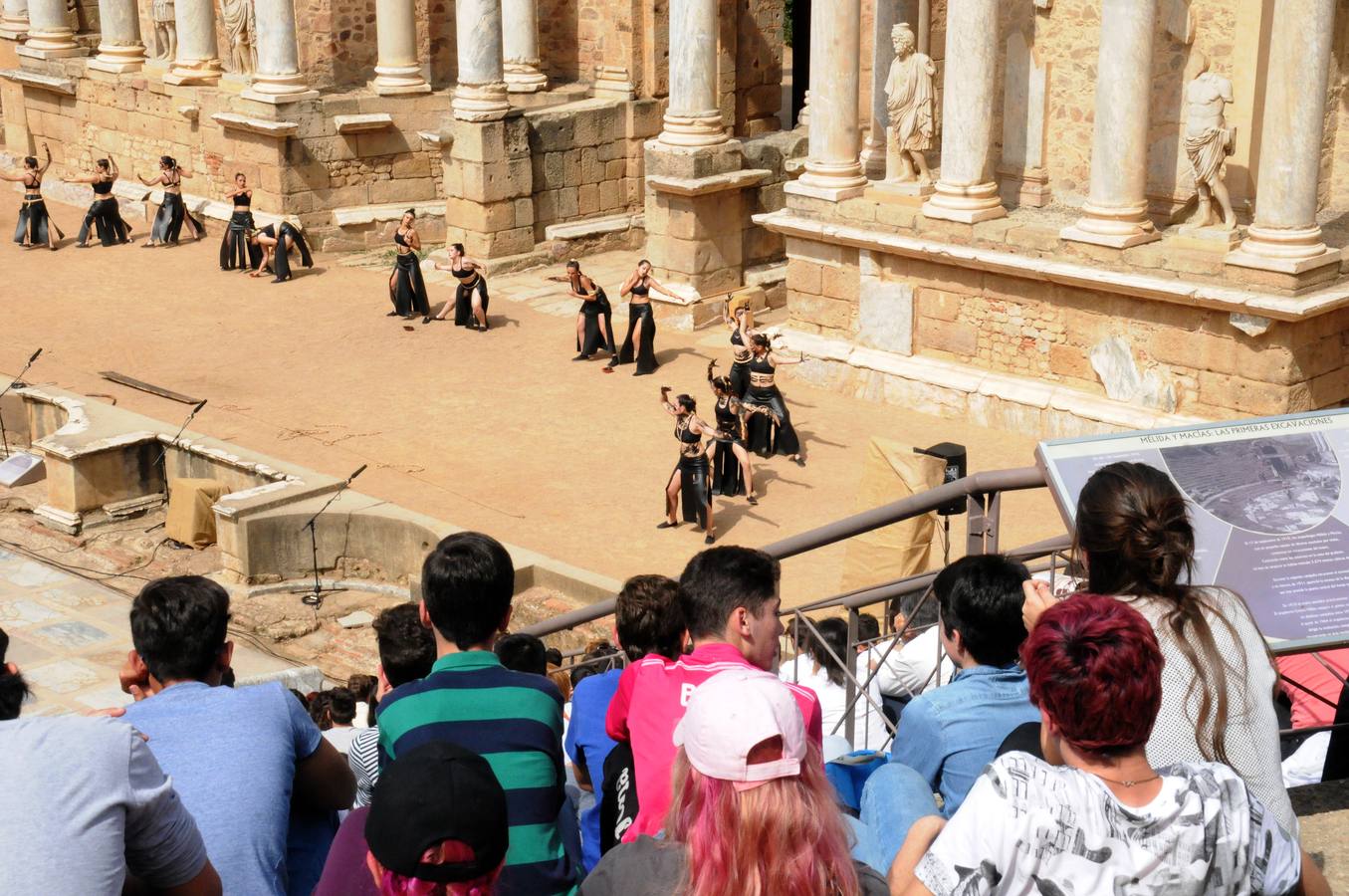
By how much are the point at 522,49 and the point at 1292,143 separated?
39.9 feet

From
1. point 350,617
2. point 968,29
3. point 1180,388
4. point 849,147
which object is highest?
point 968,29

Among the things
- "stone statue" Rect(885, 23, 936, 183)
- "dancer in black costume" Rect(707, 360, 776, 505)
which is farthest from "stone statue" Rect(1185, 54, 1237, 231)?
"dancer in black costume" Rect(707, 360, 776, 505)

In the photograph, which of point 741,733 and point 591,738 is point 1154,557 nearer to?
point 741,733

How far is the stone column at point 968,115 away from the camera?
632 inches

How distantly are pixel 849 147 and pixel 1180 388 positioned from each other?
4.31 metres

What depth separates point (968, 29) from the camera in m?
16.0

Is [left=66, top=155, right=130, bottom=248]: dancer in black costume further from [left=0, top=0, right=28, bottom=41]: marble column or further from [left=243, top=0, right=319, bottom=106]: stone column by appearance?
[left=0, top=0, right=28, bottom=41]: marble column

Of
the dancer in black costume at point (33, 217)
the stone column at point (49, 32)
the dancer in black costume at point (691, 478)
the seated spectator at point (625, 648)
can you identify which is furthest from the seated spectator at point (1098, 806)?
the stone column at point (49, 32)

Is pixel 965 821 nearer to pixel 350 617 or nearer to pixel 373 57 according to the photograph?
pixel 350 617

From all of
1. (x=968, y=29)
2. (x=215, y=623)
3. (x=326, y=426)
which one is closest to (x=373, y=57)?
(x=326, y=426)

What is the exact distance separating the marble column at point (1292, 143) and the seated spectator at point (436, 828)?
12.4 metres

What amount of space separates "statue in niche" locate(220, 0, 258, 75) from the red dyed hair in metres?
22.7

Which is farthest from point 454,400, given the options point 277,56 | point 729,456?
point 277,56

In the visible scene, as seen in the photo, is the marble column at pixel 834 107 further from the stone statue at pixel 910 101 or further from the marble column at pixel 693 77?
the marble column at pixel 693 77
